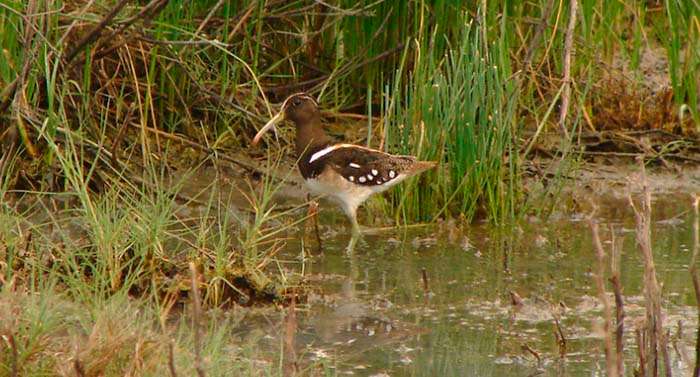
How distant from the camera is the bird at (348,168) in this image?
6.72 m

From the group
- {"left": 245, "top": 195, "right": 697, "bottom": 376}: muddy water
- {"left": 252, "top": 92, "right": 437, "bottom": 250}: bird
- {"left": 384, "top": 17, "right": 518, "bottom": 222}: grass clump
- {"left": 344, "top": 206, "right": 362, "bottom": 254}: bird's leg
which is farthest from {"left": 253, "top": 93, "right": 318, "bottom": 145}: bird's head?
{"left": 245, "top": 195, "right": 697, "bottom": 376}: muddy water

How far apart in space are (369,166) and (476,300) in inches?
44.5

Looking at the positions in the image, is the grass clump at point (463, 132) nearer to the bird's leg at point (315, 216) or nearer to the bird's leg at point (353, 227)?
the bird's leg at point (353, 227)

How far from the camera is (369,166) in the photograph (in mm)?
6723

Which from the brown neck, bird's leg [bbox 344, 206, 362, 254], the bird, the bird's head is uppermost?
the bird's head

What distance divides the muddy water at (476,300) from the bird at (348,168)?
0.78 ft

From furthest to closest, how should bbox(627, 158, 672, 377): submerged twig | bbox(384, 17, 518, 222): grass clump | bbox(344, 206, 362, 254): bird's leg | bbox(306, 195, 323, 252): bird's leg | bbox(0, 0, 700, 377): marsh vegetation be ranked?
bbox(384, 17, 518, 222): grass clump, bbox(344, 206, 362, 254): bird's leg, bbox(306, 195, 323, 252): bird's leg, bbox(0, 0, 700, 377): marsh vegetation, bbox(627, 158, 672, 377): submerged twig

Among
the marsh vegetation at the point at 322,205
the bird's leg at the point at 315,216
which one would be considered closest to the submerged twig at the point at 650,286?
the marsh vegetation at the point at 322,205

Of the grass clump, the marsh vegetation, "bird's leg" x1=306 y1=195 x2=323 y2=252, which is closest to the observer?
the marsh vegetation

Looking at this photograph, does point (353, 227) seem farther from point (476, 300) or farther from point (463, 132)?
point (476, 300)

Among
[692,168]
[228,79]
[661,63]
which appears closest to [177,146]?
[228,79]

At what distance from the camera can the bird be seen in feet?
22.0

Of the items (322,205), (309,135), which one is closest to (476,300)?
(309,135)

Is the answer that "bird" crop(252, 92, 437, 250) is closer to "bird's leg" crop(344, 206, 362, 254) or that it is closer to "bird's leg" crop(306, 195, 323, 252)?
"bird's leg" crop(344, 206, 362, 254)
